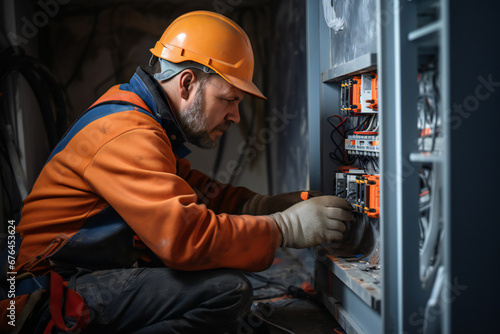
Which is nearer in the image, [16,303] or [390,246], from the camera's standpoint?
[390,246]

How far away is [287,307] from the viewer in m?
1.97

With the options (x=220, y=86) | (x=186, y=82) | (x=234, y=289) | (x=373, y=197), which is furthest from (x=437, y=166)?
(x=186, y=82)

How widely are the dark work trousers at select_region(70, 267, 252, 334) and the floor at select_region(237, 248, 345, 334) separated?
33 cm

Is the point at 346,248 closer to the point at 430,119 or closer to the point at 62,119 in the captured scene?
the point at 430,119

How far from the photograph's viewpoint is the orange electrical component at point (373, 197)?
1547 mm

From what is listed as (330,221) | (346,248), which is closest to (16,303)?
(330,221)

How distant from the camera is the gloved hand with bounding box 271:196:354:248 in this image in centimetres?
150

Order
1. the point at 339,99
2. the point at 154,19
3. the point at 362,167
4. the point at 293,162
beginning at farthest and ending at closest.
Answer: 1. the point at 154,19
2. the point at 293,162
3. the point at 339,99
4. the point at 362,167

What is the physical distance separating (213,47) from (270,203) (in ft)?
2.49

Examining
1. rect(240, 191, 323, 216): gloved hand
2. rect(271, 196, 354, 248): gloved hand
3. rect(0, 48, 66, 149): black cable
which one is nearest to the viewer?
rect(271, 196, 354, 248): gloved hand

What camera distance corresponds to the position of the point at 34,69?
2.73 metres

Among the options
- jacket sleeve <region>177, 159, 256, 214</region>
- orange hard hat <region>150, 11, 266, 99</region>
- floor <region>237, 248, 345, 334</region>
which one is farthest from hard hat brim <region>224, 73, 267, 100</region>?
floor <region>237, 248, 345, 334</region>

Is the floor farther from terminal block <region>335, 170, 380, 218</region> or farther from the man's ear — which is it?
the man's ear
